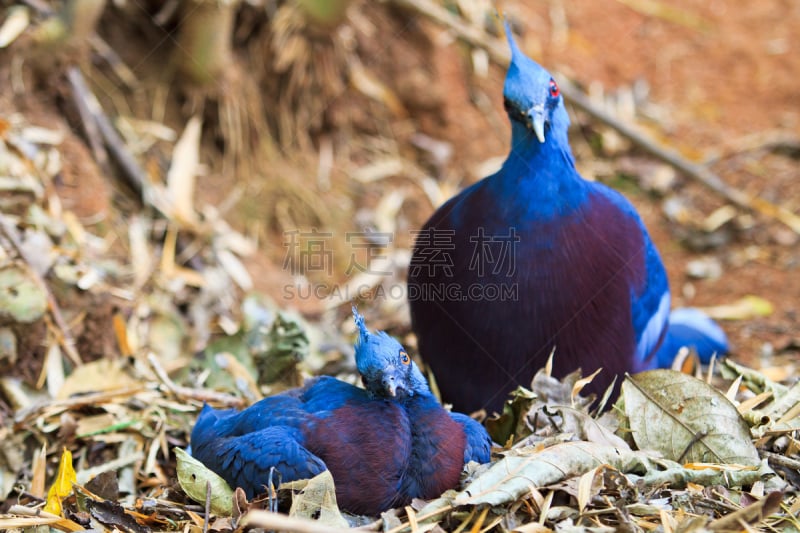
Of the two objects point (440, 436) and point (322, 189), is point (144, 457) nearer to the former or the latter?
point (440, 436)

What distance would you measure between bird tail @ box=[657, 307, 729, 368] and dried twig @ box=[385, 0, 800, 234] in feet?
5.64

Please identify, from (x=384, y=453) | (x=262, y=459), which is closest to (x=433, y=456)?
(x=384, y=453)

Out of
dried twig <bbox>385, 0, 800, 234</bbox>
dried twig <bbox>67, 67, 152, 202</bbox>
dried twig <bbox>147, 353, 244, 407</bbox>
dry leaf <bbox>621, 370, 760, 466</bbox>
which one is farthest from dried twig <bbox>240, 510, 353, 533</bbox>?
dried twig <bbox>385, 0, 800, 234</bbox>

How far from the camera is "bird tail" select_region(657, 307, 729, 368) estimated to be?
4059 mm

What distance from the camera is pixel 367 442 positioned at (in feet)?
8.82

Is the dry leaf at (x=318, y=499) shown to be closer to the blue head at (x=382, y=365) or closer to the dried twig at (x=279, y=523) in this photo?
the blue head at (x=382, y=365)

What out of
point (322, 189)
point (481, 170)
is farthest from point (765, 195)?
point (322, 189)

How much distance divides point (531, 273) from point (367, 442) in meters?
0.93

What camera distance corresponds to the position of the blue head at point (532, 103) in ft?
10.2

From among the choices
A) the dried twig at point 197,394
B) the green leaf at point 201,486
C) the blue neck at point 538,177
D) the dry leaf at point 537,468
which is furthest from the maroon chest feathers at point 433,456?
the dried twig at point 197,394

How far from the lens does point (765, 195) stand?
233 inches

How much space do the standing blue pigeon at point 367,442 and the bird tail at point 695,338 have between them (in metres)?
1.53

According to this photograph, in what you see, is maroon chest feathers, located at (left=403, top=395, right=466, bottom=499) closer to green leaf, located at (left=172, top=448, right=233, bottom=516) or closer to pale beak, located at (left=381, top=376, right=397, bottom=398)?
pale beak, located at (left=381, top=376, right=397, bottom=398)

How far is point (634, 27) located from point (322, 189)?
3.27 metres
